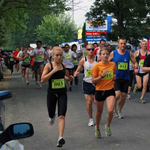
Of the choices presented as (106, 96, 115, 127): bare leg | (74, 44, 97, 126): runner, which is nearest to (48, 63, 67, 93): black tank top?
(106, 96, 115, 127): bare leg

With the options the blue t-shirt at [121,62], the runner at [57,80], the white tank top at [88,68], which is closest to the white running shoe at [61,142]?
the runner at [57,80]

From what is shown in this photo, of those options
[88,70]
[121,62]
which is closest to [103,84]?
[88,70]

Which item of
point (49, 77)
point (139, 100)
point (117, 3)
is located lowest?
point (139, 100)

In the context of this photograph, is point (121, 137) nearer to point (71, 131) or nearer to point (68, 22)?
point (71, 131)

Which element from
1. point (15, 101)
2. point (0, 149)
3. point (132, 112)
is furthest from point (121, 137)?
point (15, 101)

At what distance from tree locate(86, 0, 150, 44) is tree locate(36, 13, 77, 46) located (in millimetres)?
57484

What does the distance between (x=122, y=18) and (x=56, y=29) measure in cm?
6127

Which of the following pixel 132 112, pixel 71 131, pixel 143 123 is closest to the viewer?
pixel 71 131

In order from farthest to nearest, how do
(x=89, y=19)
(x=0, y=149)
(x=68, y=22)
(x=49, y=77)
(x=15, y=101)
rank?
(x=68, y=22), (x=89, y=19), (x=15, y=101), (x=49, y=77), (x=0, y=149)

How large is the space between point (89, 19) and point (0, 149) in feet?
74.9

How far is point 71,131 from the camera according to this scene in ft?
25.6

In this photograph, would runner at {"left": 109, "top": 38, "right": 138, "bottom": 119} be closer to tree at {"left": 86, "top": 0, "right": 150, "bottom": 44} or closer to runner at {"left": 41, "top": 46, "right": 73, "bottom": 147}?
runner at {"left": 41, "top": 46, "right": 73, "bottom": 147}

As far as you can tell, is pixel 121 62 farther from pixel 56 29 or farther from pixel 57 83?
pixel 56 29

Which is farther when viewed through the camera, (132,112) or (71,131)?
(132,112)
